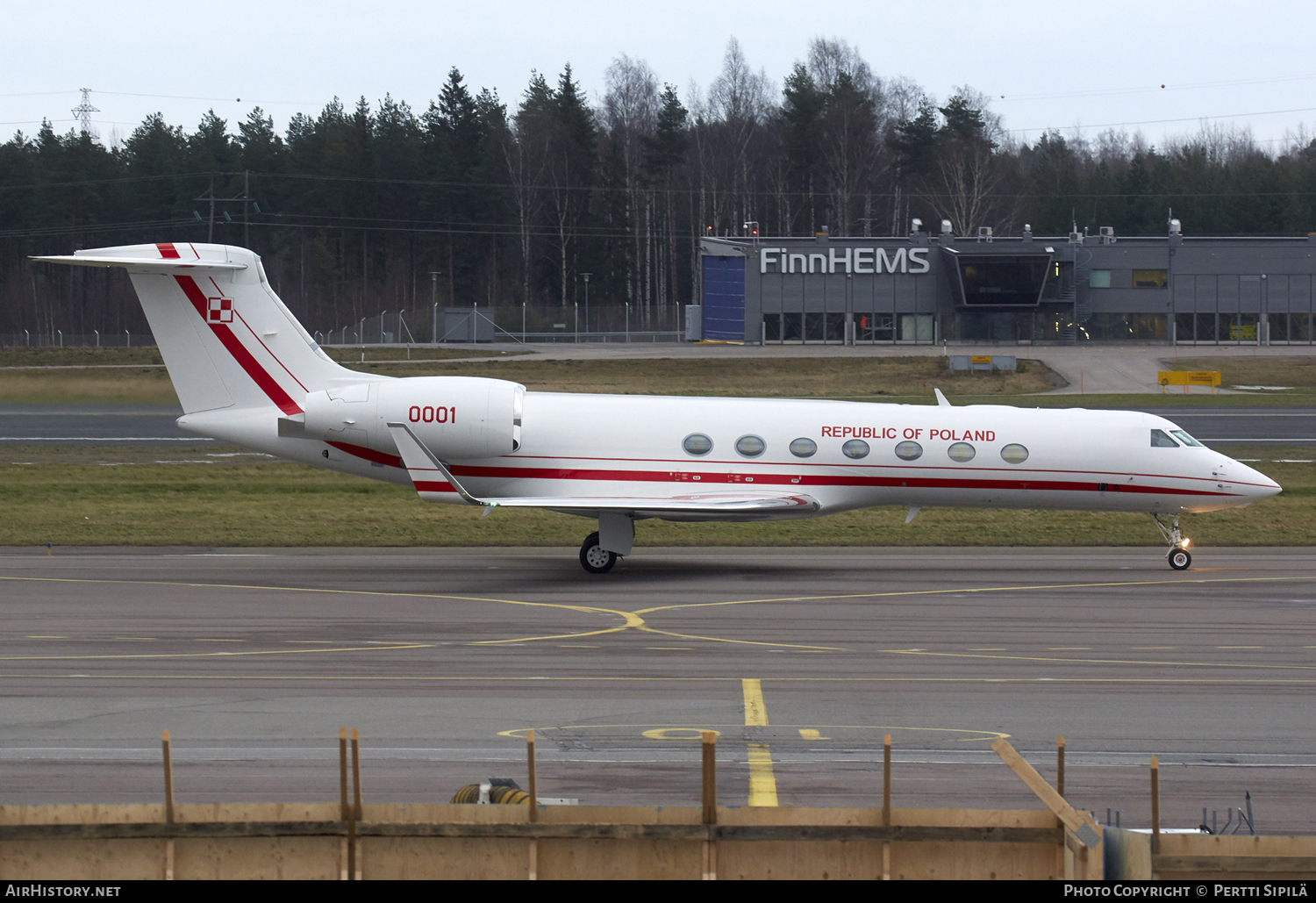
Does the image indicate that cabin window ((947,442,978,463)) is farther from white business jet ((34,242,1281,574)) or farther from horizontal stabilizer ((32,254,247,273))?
horizontal stabilizer ((32,254,247,273))

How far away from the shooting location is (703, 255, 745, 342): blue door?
84.8m

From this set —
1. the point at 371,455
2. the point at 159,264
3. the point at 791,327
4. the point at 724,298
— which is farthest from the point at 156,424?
the point at 791,327

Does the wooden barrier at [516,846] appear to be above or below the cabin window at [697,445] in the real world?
below

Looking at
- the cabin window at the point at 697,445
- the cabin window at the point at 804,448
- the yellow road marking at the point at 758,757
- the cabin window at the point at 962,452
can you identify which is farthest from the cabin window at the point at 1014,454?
the yellow road marking at the point at 758,757

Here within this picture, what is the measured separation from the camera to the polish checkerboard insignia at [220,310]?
926 inches

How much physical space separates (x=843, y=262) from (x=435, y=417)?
63792 millimetres

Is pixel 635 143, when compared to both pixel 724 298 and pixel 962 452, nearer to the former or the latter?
pixel 724 298

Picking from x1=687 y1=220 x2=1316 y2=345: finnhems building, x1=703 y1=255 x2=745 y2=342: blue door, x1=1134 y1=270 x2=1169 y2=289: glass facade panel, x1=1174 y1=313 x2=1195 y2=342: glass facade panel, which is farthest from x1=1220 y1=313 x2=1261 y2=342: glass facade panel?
x1=703 y1=255 x2=745 y2=342: blue door

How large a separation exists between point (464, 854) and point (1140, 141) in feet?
520

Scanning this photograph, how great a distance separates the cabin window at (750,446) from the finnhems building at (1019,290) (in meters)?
61.7

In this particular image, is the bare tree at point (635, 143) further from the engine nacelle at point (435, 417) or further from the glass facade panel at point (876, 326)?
the engine nacelle at point (435, 417)

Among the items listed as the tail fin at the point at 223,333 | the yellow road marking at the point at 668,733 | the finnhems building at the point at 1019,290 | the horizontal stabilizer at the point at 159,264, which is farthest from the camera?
the finnhems building at the point at 1019,290

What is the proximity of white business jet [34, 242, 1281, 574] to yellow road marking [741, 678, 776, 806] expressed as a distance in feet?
26.5

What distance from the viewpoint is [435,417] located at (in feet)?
74.2
